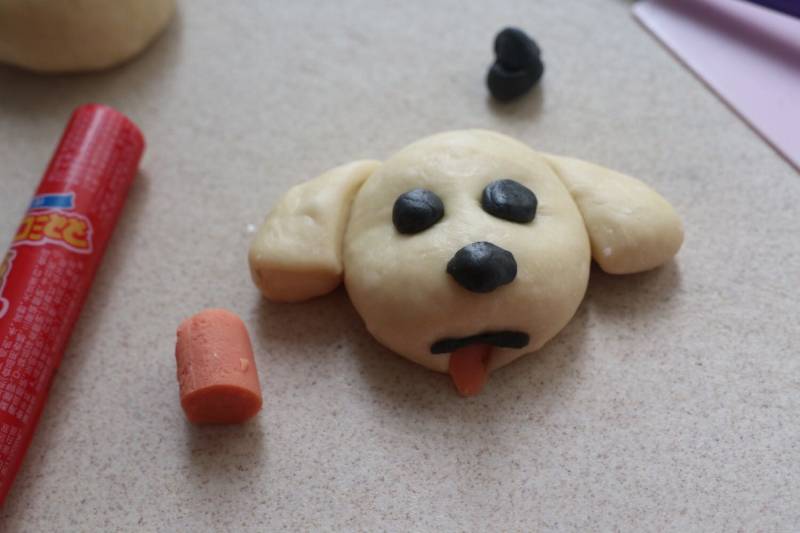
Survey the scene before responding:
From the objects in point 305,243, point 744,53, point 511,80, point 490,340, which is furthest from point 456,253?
point 744,53

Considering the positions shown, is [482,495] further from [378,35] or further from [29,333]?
[378,35]

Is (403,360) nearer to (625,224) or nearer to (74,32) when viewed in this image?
(625,224)

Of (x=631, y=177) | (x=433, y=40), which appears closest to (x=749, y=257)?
(x=631, y=177)

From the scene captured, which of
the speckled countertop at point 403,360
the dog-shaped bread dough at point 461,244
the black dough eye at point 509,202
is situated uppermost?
the black dough eye at point 509,202

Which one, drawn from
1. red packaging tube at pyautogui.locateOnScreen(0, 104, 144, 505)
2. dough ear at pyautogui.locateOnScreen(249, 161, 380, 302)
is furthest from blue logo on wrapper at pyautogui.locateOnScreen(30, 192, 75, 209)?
dough ear at pyautogui.locateOnScreen(249, 161, 380, 302)

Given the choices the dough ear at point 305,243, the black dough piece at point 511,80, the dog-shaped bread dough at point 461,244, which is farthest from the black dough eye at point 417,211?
the black dough piece at point 511,80

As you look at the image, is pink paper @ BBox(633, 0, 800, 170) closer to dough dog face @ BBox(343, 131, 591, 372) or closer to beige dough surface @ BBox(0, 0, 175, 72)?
dough dog face @ BBox(343, 131, 591, 372)

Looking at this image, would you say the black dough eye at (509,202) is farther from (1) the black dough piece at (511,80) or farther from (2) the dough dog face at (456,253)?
(1) the black dough piece at (511,80)
